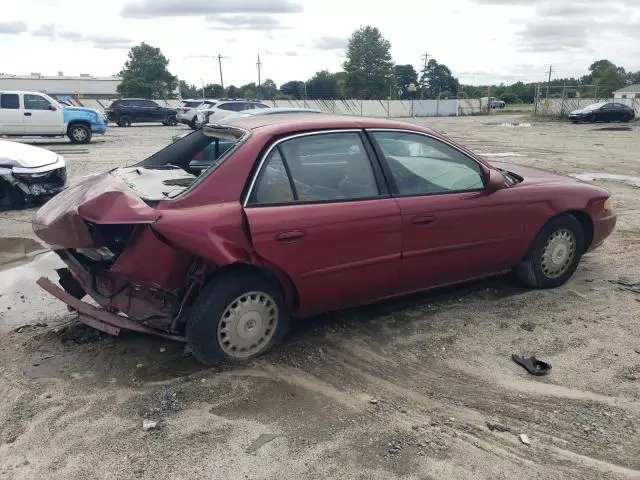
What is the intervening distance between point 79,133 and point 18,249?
13.9 metres

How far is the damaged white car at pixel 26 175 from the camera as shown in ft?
26.2

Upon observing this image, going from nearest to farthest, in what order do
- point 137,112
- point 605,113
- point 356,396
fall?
1. point 356,396
2. point 137,112
3. point 605,113

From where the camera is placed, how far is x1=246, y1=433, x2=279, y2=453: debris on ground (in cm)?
285

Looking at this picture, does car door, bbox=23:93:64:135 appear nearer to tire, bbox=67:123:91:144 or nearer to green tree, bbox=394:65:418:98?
tire, bbox=67:123:91:144

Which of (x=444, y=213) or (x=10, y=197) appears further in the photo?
(x=10, y=197)

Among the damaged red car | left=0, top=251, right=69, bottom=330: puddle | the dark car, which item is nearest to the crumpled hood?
left=0, top=251, right=69, bottom=330: puddle

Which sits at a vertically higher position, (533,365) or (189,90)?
(189,90)

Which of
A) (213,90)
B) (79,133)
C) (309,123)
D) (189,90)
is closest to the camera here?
(309,123)

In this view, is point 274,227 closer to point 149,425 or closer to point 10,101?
point 149,425

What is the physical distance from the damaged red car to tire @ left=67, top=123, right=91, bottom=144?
16.1 m

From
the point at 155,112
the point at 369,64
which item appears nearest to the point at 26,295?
the point at 155,112

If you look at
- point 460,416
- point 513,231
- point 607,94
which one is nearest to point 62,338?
point 460,416

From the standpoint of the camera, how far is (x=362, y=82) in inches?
3413

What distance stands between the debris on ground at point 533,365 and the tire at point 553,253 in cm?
129
